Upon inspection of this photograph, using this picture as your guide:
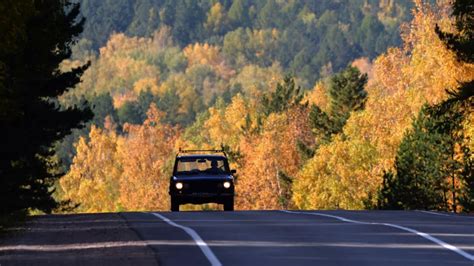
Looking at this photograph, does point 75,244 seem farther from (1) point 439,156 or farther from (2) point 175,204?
(1) point 439,156

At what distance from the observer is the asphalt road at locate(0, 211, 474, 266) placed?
63.8 feet

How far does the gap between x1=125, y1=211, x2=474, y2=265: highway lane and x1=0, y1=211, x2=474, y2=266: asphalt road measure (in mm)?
14

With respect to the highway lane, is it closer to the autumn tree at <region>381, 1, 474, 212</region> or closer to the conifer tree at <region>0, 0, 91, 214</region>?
the conifer tree at <region>0, 0, 91, 214</region>

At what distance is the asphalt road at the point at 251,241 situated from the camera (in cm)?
1944

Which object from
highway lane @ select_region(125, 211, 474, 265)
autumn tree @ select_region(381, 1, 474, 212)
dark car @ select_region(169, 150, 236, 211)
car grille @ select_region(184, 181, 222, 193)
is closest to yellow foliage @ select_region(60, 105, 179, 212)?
autumn tree @ select_region(381, 1, 474, 212)

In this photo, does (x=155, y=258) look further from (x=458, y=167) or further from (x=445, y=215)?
(x=458, y=167)

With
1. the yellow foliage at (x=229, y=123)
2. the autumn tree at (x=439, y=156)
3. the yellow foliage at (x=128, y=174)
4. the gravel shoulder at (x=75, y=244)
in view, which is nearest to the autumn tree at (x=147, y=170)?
the yellow foliage at (x=128, y=174)

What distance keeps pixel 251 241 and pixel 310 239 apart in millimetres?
985

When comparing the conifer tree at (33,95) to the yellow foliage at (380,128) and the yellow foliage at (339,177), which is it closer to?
Result: the yellow foliage at (380,128)

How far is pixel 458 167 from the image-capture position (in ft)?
204

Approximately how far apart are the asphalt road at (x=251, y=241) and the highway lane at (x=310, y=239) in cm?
1

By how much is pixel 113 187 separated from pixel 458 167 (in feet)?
402

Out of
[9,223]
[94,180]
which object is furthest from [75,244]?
[94,180]

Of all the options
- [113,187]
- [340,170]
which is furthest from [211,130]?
[340,170]
